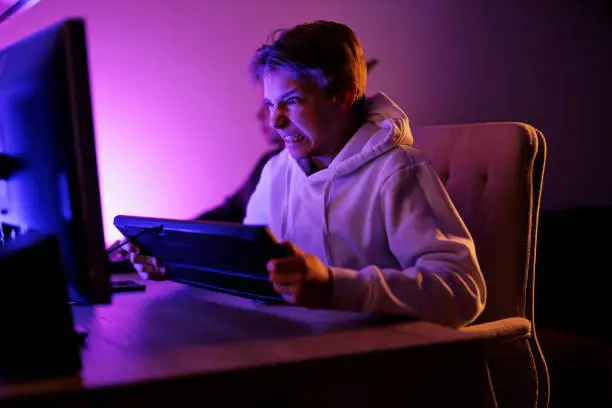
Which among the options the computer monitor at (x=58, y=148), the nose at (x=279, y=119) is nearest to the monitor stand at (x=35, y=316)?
the computer monitor at (x=58, y=148)

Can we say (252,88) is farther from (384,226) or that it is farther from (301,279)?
(301,279)

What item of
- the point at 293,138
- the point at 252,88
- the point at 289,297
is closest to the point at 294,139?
the point at 293,138

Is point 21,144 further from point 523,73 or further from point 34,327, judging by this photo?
point 523,73

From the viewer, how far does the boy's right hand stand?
1.31 meters

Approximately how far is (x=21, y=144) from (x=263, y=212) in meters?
0.85

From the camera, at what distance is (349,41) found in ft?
4.69

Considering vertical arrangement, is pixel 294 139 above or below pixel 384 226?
above

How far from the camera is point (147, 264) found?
4.34 ft

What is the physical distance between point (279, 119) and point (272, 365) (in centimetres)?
69

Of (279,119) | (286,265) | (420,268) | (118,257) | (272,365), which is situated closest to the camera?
(272,365)

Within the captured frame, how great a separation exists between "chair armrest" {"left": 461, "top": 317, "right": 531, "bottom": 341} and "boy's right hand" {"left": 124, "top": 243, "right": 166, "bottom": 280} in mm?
576

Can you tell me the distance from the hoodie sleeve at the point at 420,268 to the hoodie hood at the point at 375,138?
0.07 m

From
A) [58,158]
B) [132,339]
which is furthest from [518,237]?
[58,158]

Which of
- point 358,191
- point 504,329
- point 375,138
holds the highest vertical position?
point 375,138
